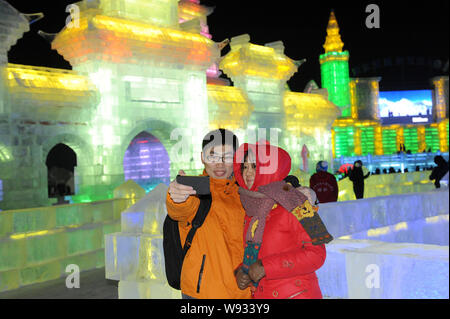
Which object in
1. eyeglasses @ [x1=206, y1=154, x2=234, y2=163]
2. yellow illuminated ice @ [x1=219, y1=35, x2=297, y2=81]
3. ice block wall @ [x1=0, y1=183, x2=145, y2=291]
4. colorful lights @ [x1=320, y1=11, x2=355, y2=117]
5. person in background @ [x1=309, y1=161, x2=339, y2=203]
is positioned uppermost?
colorful lights @ [x1=320, y1=11, x2=355, y2=117]

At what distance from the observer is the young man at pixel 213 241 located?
2.56 meters

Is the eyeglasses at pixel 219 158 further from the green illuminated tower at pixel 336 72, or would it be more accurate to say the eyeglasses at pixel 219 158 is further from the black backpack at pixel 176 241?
the green illuminated tower at pixel 336 72

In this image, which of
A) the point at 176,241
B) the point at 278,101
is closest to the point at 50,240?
the point at 176,241

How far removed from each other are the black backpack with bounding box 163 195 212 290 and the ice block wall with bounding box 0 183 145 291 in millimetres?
5188

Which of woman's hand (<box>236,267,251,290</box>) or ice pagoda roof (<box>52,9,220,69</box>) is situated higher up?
ice pagoda roof (<box>52,9,220,69</box>)

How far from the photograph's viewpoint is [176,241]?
2688 millimetres

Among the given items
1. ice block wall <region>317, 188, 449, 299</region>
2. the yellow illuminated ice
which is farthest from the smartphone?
the yellow illuminated ice

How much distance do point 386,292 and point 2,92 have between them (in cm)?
1219

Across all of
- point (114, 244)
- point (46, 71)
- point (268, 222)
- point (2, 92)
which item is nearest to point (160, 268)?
point (114, 244)

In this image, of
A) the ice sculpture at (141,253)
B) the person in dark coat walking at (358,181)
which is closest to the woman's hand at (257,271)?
the ice sculpture at (141,253)

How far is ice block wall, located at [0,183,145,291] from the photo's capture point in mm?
7125

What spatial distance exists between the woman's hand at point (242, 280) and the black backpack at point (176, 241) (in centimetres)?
33

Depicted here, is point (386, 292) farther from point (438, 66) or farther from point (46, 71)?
point (438, 66)

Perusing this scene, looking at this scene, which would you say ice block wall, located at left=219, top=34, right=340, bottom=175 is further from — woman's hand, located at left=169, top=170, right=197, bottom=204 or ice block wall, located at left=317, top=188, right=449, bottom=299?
woman's hand, located at left=169, top=170, right=197, bottom=204
